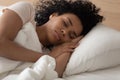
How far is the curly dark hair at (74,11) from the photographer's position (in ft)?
5.23

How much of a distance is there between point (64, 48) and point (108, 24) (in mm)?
580

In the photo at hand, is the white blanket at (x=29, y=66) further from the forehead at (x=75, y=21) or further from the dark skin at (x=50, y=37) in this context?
the forehead at (x=75, y=21)

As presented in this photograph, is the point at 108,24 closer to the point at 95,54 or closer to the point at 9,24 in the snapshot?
the point at 95,54

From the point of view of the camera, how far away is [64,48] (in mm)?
1459

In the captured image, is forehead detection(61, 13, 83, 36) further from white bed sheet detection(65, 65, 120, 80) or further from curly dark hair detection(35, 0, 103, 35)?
white bed sheet detection(65, 65, 120, 80)

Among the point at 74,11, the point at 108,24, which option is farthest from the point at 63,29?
the point at 108,24

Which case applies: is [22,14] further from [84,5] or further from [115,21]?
[115,21]

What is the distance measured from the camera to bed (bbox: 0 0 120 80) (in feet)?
4.50

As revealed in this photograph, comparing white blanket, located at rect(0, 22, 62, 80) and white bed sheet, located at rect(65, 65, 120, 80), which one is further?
white bed sheet, located at rect(65, 65, 120, 80)

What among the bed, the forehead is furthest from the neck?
the bed

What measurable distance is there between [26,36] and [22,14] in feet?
0.38

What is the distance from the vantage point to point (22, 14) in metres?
1.40

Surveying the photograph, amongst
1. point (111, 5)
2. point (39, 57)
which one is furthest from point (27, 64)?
point (111, 5)

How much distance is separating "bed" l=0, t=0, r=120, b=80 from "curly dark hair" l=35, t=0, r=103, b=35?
273 millimetres
